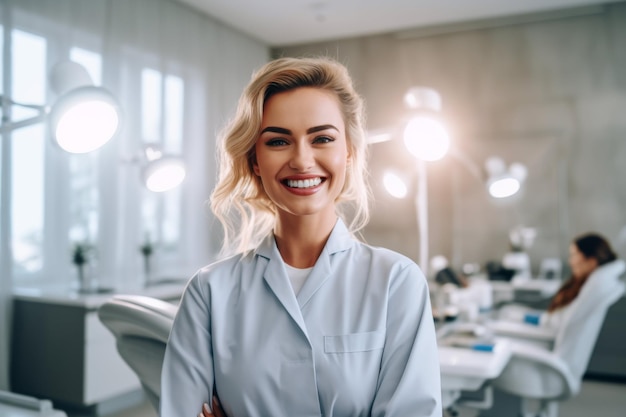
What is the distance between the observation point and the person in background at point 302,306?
42.6 inches

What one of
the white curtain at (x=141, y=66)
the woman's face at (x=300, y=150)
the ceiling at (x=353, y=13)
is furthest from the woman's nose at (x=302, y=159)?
the ceiling at (x=353, y=13)

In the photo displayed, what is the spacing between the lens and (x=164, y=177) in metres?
2.18

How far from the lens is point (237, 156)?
4.00 feet

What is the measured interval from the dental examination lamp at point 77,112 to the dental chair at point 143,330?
46 cm

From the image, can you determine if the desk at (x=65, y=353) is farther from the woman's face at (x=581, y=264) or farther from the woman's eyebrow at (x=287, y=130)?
the woman's face at (x=581, y=264)

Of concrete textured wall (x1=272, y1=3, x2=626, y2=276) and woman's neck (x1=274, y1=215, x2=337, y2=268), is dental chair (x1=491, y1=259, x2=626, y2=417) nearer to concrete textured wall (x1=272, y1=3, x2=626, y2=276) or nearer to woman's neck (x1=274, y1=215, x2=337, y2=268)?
woman's neck (x1=274, y1=215, x2=337, y2=268)

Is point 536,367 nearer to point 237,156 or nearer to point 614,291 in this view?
point 614,291

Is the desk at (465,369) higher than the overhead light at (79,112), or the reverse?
the overhead light at (79,112)

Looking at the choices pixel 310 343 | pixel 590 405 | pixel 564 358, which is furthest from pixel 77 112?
pixel 590 405

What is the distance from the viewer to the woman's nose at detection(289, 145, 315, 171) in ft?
3.66

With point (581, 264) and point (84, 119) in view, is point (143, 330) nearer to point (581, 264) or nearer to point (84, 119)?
point (84, 119)

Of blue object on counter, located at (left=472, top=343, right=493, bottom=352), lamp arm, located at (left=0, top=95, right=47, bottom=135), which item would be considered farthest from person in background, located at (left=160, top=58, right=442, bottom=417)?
blue object on counter, located at (left=472, top=343, right=493, bottom=352)

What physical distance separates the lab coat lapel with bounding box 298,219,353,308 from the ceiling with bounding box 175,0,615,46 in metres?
3.78

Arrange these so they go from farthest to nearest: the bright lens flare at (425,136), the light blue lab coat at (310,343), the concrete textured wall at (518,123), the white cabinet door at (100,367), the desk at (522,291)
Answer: the concrete textured wall at (518,123) → the desk at (522,291) → the white cabinet door at (100,367) → the bright lens flare at (425,136) → the light blue lab coat at (310,343)
